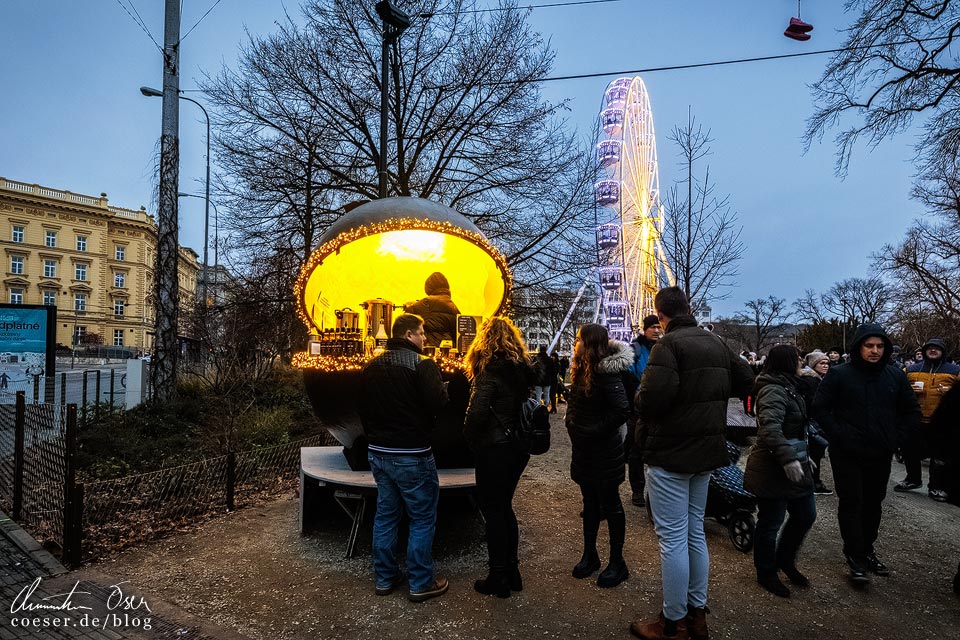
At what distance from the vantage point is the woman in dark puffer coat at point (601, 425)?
12.3 ft

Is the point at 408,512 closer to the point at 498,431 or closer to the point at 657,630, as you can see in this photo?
the point at 498,431

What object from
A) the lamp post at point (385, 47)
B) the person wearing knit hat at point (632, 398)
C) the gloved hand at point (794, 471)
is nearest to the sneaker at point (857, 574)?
the gloved hand at point (794, 471)

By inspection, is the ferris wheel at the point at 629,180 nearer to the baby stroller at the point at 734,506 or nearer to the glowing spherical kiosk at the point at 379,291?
the glowing spherical kiosk at the point at 379,291

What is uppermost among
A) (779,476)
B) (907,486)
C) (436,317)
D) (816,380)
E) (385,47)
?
(385,47)

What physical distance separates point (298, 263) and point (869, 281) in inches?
2423

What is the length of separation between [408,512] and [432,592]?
548mm

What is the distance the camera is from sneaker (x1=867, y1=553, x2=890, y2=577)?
4.12 m

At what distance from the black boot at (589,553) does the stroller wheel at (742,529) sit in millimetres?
1397

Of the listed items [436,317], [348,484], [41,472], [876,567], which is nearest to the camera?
[876,567]

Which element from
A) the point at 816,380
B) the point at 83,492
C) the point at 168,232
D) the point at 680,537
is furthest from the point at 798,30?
the point at 168,232

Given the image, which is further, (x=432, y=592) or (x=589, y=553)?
(x=589, y=553)

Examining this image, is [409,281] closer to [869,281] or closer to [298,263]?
[298,263]

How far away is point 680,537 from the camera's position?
3.10 meters

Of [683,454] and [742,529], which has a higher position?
[683,454]
